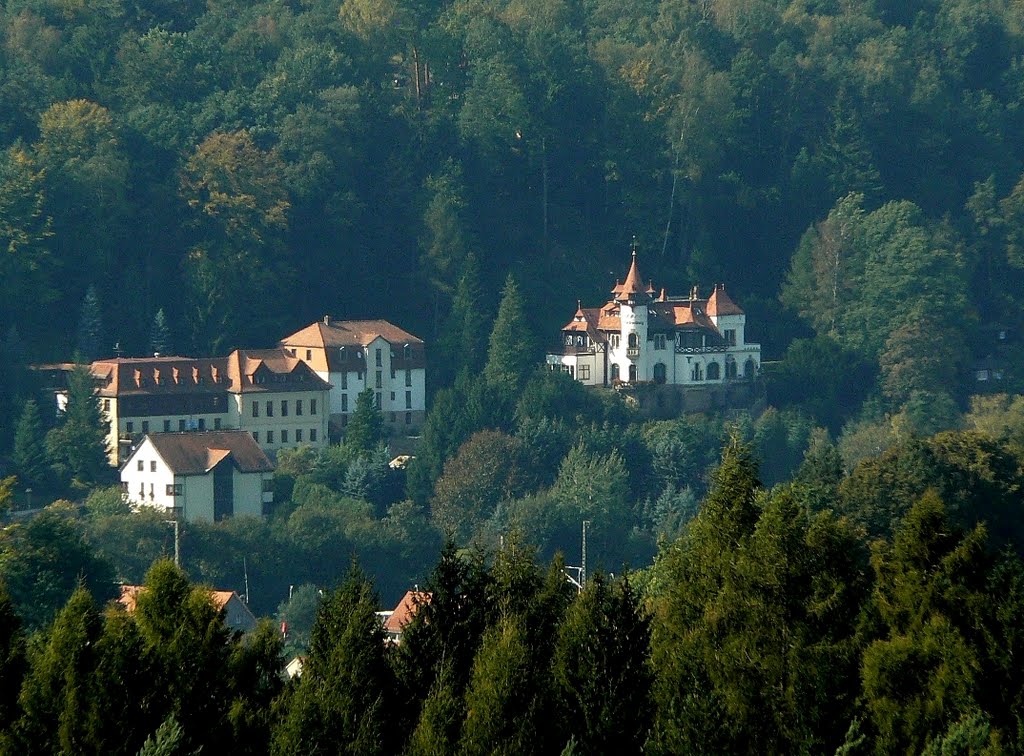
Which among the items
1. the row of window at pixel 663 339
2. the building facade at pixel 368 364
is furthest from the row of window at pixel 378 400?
the row of window at pixel 663 339

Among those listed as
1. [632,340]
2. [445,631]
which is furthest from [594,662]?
[632,340]

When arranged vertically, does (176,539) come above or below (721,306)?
below

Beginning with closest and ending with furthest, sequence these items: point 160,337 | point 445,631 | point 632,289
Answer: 1. point 445,631
2. point 160,337
3. point 632,289

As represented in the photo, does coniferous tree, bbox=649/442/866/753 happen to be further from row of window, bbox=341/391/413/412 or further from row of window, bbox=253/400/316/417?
row of window, bbox=341/391/413/412

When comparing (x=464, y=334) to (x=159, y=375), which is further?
(x=464, y=334)

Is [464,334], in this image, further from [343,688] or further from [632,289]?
[343,688]

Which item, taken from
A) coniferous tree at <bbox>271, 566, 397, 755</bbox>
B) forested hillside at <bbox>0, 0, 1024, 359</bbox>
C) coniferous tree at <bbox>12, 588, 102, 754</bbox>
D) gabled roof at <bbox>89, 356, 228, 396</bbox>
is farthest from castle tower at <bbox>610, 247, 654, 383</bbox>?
coniferous tree at <bbox>12, 588, 102, 754</bbox>

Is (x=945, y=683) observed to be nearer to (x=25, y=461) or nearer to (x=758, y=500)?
(x=758, y=500)
